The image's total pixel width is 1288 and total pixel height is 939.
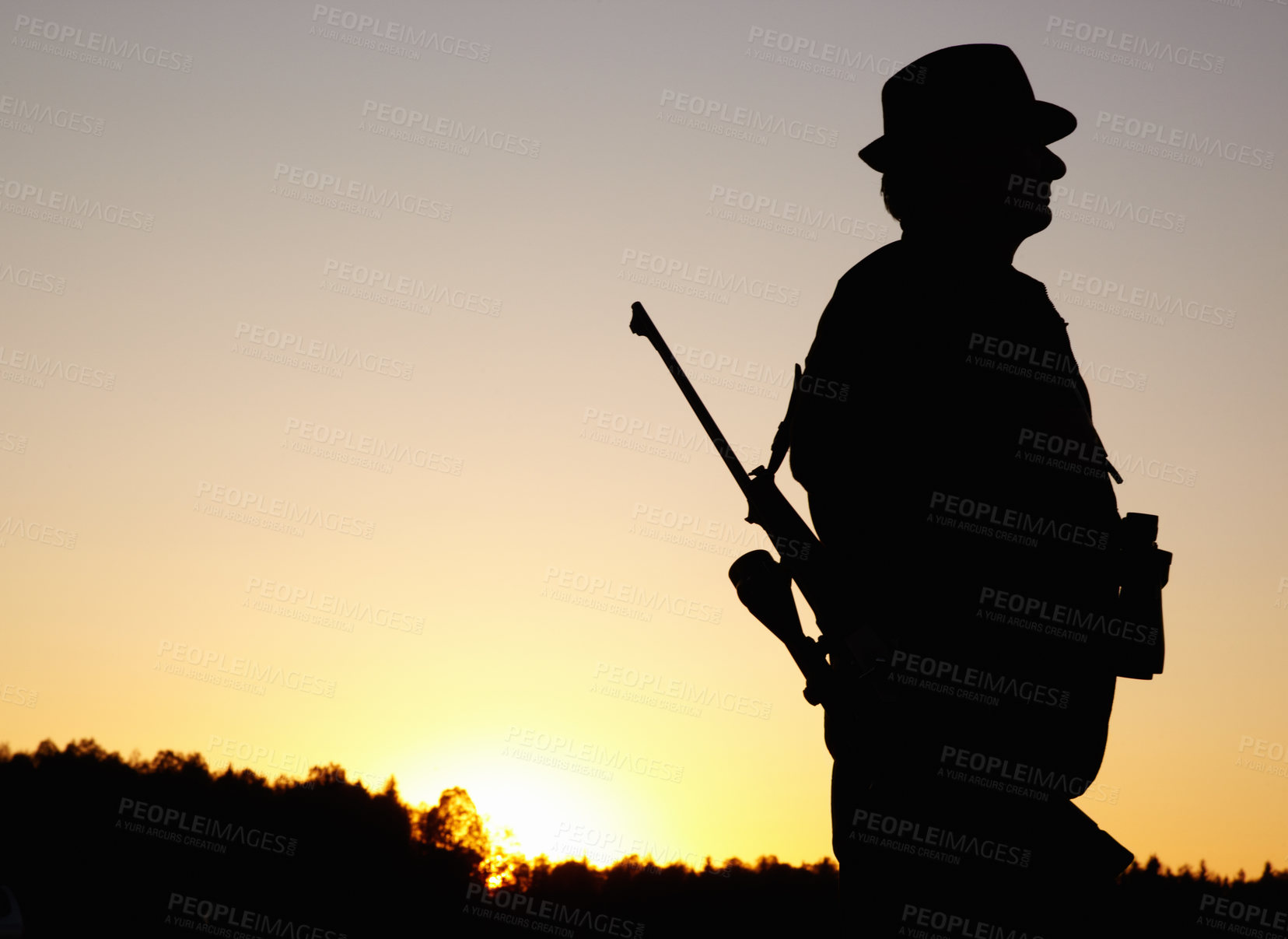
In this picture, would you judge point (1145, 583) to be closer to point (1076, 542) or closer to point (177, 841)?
point (1076, 542)

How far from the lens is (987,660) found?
12.6 feet

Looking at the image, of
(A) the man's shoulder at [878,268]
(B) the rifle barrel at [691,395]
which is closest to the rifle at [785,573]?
(B) the rifle barrel at [691,395]

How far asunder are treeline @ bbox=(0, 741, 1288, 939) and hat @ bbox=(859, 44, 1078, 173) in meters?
52.0

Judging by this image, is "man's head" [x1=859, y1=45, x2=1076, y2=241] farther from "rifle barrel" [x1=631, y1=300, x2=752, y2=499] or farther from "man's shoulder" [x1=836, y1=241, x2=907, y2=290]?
"rifle barrel" [x1=631, y1=300, x2=752, y2=499]

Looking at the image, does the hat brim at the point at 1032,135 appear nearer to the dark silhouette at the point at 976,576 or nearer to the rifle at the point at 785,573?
the dark silhouette at the point at 976,576

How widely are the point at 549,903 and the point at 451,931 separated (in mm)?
9551

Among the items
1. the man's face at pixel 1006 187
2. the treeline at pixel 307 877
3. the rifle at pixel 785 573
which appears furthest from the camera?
the treeline at pixel 307 877

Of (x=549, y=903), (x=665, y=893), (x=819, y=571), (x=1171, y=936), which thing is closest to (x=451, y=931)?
(x=549, y=903)

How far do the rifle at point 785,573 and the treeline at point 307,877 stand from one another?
5144cm

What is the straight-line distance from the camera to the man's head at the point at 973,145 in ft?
13.1

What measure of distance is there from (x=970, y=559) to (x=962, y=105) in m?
1.49

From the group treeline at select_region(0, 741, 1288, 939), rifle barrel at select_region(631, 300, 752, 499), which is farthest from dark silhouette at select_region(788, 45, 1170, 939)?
treeline at select_region(0, 741, 1288, 939)

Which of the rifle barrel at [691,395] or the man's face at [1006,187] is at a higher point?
the man's face at [1006,187]

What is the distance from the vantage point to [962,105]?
4012 millimetres
